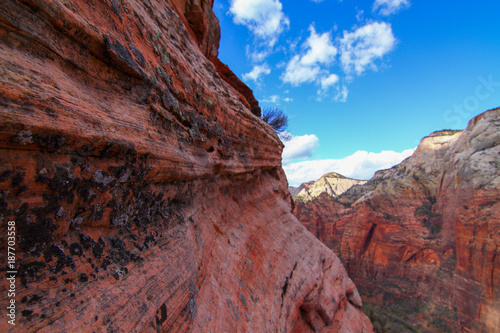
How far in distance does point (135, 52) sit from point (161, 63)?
2.24ft

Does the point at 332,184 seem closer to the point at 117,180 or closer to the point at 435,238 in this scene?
the point at 435,238

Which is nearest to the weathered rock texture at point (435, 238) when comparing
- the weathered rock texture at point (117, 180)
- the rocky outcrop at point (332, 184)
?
the weathered rock texture at point (117, 180)

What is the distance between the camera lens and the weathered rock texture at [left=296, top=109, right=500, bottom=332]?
1922 centimetres

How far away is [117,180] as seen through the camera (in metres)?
2.58

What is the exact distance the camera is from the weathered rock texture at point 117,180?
1.71 m

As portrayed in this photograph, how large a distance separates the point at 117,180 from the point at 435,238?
1369 inches

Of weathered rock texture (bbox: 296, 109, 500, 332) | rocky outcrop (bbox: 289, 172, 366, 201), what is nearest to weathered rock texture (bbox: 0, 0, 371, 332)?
weathered rock texture (bbox: 296, 109, 500, 332)

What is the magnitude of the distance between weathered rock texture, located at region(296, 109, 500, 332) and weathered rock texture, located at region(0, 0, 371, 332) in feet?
84.5

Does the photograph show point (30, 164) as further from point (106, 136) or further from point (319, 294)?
point (319, 294)

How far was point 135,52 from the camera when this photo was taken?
2.98m

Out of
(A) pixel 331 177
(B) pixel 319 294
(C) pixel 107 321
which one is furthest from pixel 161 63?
(A) pixel 331 177

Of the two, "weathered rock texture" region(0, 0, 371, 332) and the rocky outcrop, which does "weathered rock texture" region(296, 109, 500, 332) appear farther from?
the rocky outcrop

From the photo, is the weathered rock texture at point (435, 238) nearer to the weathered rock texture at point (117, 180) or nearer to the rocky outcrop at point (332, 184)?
the weathered rock texture at point (117, 180)

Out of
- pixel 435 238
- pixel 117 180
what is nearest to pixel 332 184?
pixel 435 238
